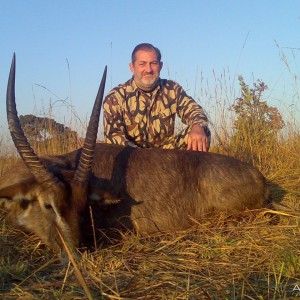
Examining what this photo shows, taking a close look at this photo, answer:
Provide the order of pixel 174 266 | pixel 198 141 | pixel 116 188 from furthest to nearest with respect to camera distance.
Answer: pixel 198 141, pixel 116 188, pixel 174 266

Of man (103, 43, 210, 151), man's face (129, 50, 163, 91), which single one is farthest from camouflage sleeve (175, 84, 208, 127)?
man's face (129, 50, 163, 91)

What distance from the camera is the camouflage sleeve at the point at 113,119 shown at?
5.99 meters

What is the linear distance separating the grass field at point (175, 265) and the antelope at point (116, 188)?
0.58 ft

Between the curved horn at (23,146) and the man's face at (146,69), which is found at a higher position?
the man's face at (146,69)

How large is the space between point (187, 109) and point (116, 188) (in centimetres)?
232

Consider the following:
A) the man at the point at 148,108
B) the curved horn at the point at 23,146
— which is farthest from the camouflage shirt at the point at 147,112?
the curved horn at the point at 23,146

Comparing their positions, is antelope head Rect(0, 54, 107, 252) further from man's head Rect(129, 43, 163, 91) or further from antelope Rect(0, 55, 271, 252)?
man's head Rect(129, 43, 163, 91)

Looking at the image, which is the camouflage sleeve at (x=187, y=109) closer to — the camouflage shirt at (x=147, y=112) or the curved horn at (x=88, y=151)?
the camouflage shirt at (x=147, y=112)

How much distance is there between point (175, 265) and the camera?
10.1 feet

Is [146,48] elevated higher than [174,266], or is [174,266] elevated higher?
[146,48]

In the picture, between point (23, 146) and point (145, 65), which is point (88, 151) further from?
point (145, 65)

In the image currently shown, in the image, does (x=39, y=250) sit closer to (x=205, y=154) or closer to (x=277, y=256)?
(x=277, y=256)

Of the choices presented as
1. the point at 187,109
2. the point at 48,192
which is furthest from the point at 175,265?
the point at 187,109

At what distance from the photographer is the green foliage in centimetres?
731
